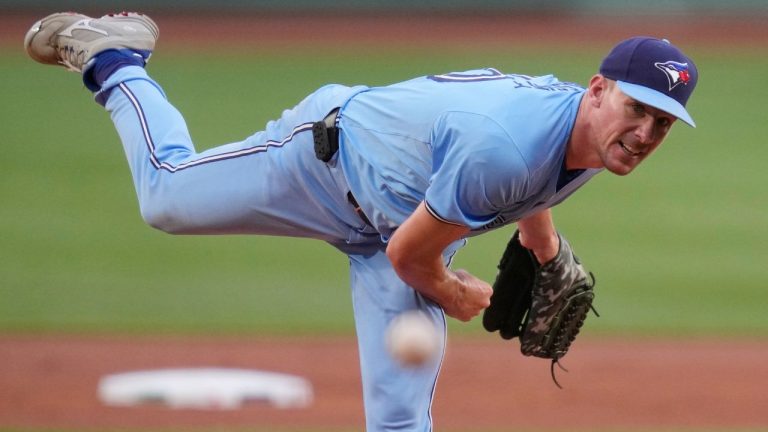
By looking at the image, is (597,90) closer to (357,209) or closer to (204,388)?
(357,209)

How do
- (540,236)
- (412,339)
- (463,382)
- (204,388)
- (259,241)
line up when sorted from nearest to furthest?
(412,339)
(540,236)
(204,388)
(463,382)
(259,241)

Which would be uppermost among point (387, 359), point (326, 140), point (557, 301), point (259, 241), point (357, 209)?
point (326, 140)

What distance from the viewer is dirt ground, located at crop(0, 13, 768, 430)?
5.95 m

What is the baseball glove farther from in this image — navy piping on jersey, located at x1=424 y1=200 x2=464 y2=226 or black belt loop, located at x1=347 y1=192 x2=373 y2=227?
navy piping on jersey, located at x1=424 y1=200 x2=464 y2=226

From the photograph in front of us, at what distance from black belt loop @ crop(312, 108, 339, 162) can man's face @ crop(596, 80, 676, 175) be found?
934 mm

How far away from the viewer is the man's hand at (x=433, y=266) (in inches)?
145

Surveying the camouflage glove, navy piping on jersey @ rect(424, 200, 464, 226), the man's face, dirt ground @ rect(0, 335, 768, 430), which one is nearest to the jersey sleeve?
navy piping on jersey @ rect(424, 200, 464, 226)

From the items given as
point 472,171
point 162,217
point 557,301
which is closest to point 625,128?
point 472,171

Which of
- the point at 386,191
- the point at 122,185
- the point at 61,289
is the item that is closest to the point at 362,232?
the point at 386,191

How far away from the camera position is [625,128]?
355 cm

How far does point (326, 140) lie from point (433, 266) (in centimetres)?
59

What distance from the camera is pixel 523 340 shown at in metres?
4.75

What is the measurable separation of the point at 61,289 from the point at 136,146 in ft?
13.4

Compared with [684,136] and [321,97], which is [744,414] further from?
[684,136]
